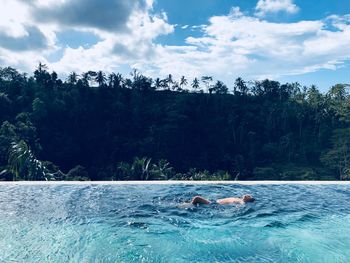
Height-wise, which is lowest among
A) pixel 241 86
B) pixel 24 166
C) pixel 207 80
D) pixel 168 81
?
pixel 24 166

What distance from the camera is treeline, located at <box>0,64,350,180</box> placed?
27.5m

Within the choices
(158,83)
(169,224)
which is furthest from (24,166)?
(158,83)

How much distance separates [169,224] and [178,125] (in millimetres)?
27452

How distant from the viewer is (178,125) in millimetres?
32250

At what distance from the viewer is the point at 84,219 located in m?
4.91

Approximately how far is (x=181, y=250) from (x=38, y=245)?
1693mm

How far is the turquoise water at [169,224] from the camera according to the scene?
3.80 meters

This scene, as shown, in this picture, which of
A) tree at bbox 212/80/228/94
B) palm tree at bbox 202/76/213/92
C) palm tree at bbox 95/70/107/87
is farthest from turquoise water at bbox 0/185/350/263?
palm tree at bbox 202/76/213/92

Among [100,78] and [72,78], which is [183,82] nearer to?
[100,78]

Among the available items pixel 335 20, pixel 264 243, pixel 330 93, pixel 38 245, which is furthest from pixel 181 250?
pixel 330 93

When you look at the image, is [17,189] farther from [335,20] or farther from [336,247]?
[335,20]

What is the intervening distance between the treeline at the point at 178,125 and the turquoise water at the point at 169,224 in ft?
61.1

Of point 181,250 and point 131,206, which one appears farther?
point 131,206

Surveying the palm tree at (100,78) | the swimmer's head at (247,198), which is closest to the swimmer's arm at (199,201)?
the swimmer's head at (247,198)
